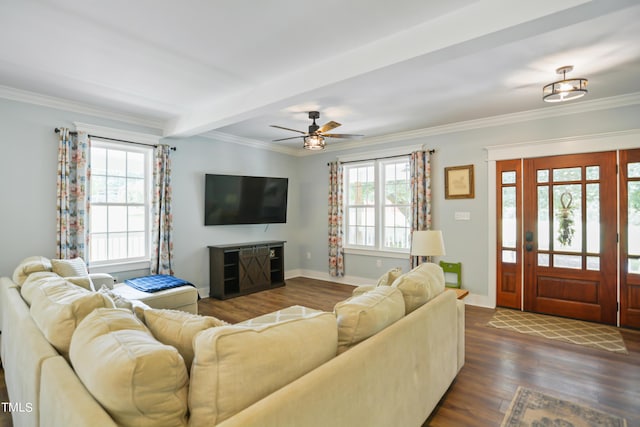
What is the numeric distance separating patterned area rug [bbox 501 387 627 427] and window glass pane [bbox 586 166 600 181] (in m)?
3.00

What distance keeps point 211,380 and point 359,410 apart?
71cm

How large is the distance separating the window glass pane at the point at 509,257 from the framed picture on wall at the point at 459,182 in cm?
94

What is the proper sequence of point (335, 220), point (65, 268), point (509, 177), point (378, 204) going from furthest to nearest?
point (335, 220), point (378, 204), point (509, 177), point (65, 268)

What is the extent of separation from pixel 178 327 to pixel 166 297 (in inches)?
99.7

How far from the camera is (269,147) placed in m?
6.36

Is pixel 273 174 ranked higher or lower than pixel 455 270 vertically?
higher

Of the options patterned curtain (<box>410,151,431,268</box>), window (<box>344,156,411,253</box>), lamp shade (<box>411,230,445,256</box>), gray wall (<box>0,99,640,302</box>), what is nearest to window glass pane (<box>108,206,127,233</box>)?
gray wall (<box>0,99,640,302</box>)

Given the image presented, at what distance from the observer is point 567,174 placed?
4.23 metres

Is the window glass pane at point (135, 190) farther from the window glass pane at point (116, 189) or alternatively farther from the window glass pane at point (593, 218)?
the window glass pane at point (593, 218)

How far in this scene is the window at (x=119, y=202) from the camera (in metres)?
4.29

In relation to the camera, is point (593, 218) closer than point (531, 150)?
Yes

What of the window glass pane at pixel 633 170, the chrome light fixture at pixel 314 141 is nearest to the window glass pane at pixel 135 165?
the chrome light fixture at pixel 314 141

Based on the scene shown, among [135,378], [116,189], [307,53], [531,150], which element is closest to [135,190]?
[116,189]

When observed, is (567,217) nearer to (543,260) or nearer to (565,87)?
(543,260)
